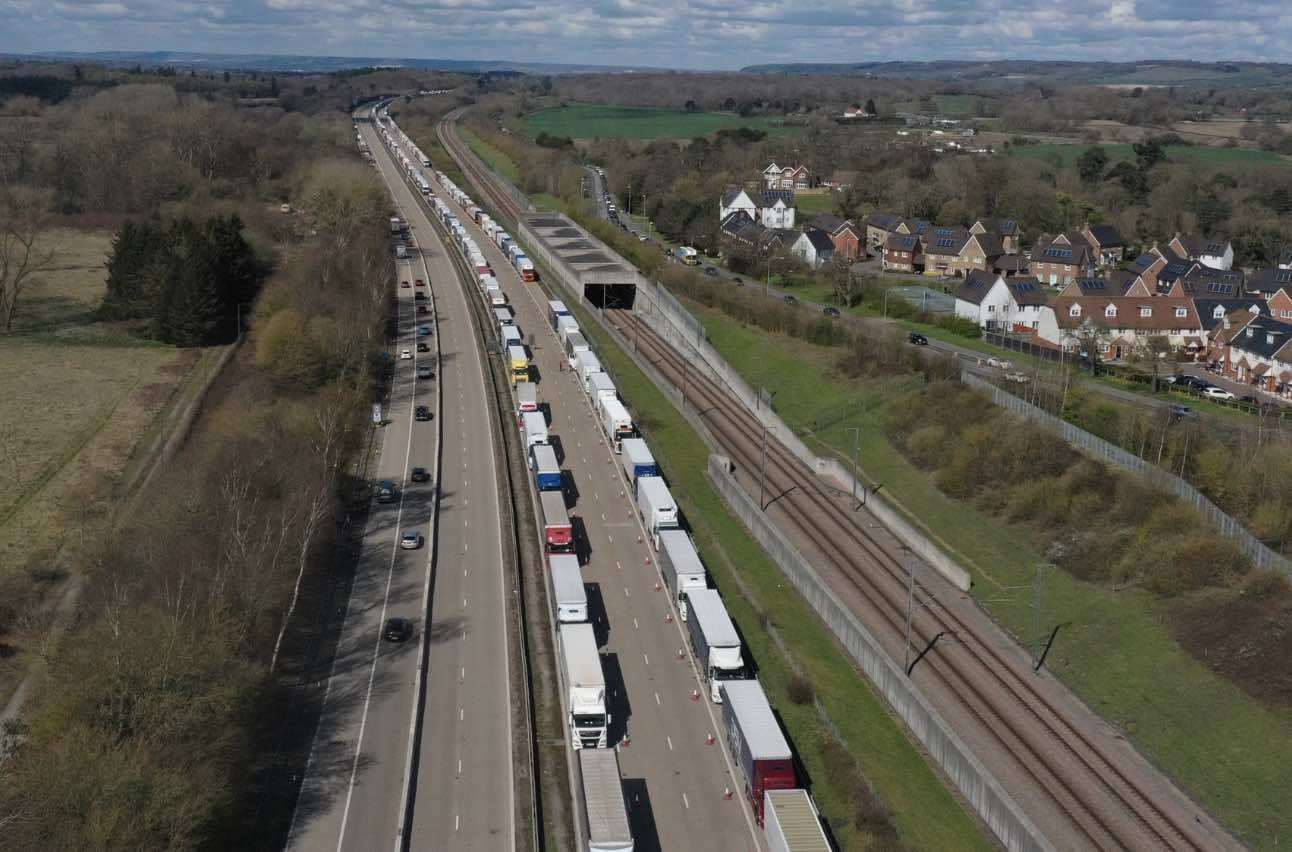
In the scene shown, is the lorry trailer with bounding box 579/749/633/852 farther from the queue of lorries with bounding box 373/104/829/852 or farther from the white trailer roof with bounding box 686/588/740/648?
the white trailer roof with bounding box 686/588/740/648

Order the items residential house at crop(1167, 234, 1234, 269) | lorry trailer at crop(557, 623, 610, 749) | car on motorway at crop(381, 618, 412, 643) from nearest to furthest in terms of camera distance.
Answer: lorry trailer at crop(557, 623, 610, 749) → car on motorway at crop(381, 618, 412, 643) → residential house at crop(1167, 234, 1234, 269)

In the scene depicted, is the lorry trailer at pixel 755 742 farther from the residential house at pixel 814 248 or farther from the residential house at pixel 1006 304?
the residential house at pixel 814 248

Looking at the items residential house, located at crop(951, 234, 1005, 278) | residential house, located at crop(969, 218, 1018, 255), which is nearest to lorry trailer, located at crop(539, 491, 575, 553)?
residential house, located at crop(951, 234, 1005, 278)

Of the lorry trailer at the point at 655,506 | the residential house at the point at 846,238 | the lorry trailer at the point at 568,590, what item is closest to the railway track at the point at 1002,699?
the lorry trailer at the point at 655,506

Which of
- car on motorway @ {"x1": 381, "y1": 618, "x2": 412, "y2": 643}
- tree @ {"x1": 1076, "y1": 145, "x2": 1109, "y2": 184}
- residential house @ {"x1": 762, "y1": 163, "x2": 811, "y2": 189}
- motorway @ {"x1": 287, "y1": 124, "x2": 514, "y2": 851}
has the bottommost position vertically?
motorway @ {"x1": 287, "y1": 124, "x2": 514, "y2": 851}

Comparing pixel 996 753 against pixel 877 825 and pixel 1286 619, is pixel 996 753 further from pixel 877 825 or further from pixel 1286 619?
pixel 1286 619

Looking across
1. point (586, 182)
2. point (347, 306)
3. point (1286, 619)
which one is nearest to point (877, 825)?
point (1286, 619)
